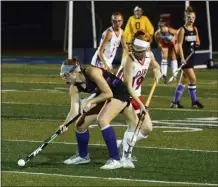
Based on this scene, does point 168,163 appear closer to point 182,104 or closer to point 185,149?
point 185,149

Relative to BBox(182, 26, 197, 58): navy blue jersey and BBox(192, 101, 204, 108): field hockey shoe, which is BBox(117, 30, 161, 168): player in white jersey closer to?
BBox(192, 101, 204, 108): field hockey shoe

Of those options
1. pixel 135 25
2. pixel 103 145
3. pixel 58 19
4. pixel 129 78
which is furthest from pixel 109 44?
pixel 58 19

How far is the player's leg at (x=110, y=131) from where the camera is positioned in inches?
456

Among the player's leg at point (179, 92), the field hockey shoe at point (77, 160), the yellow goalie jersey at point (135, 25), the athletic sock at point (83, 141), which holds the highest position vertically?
the yellow goalie jersey at point (135, 25)

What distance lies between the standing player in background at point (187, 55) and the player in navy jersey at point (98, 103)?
23.0ft

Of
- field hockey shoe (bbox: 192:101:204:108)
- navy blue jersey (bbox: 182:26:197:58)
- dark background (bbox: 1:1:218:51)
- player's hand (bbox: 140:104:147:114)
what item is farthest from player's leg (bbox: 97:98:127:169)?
dark background (bbox: 1:1:218:51)

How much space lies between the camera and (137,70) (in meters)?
12.1

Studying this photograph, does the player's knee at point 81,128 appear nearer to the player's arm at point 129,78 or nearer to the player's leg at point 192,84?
the player's arm at point 129,78

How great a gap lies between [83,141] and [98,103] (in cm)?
49

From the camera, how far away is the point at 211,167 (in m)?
11.9

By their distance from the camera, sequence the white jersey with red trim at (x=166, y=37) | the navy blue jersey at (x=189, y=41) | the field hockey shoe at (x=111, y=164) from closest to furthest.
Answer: the field hockey shoe at (x=111, y=164) → the navy blue jersey at (x=189, y=41) → the white jersey with red trim at (x=166, y=37)

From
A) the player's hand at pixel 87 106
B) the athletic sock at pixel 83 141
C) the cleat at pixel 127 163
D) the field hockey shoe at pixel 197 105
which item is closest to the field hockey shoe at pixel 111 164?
the cleat at pixel 127 163

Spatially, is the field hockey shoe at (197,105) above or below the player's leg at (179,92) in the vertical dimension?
below

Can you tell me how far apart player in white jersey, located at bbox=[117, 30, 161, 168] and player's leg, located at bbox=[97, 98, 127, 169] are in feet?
0.79
